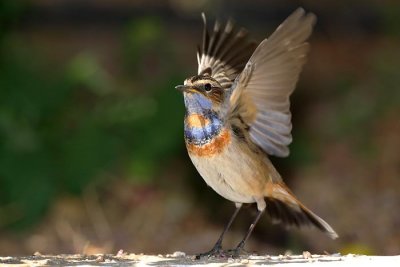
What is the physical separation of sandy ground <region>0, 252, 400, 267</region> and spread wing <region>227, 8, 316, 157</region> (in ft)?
2.56

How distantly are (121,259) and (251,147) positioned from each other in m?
1.02

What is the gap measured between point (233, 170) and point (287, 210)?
2.58ft

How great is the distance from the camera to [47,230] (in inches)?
358

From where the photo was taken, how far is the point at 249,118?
6.23 meters

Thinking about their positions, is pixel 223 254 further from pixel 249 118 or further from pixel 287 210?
pixel 249 118

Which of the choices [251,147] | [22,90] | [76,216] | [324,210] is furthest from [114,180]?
[251,147]

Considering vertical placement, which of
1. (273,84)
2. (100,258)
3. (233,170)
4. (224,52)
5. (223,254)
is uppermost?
(224,52)

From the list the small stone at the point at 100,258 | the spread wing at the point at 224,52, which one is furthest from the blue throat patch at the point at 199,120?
the small stone at the point at 100,258

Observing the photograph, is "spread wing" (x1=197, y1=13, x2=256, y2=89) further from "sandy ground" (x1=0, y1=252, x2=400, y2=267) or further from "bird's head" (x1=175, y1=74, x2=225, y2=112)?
"sandy ground" (x1=0, y1=252, x2=400, y2=267)

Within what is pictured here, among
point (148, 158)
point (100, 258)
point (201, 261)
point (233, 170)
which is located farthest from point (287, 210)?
point (148, 158)

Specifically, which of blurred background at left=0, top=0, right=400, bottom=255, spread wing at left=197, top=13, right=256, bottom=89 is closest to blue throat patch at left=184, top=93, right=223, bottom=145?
spread wing at left=197, top=13, right=256, bottom=89

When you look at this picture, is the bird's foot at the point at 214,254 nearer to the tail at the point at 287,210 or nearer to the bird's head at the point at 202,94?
the tail at the point at 287,210

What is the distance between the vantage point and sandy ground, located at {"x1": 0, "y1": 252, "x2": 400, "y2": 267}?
544cm

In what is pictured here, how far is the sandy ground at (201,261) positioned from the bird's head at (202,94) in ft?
2.76
